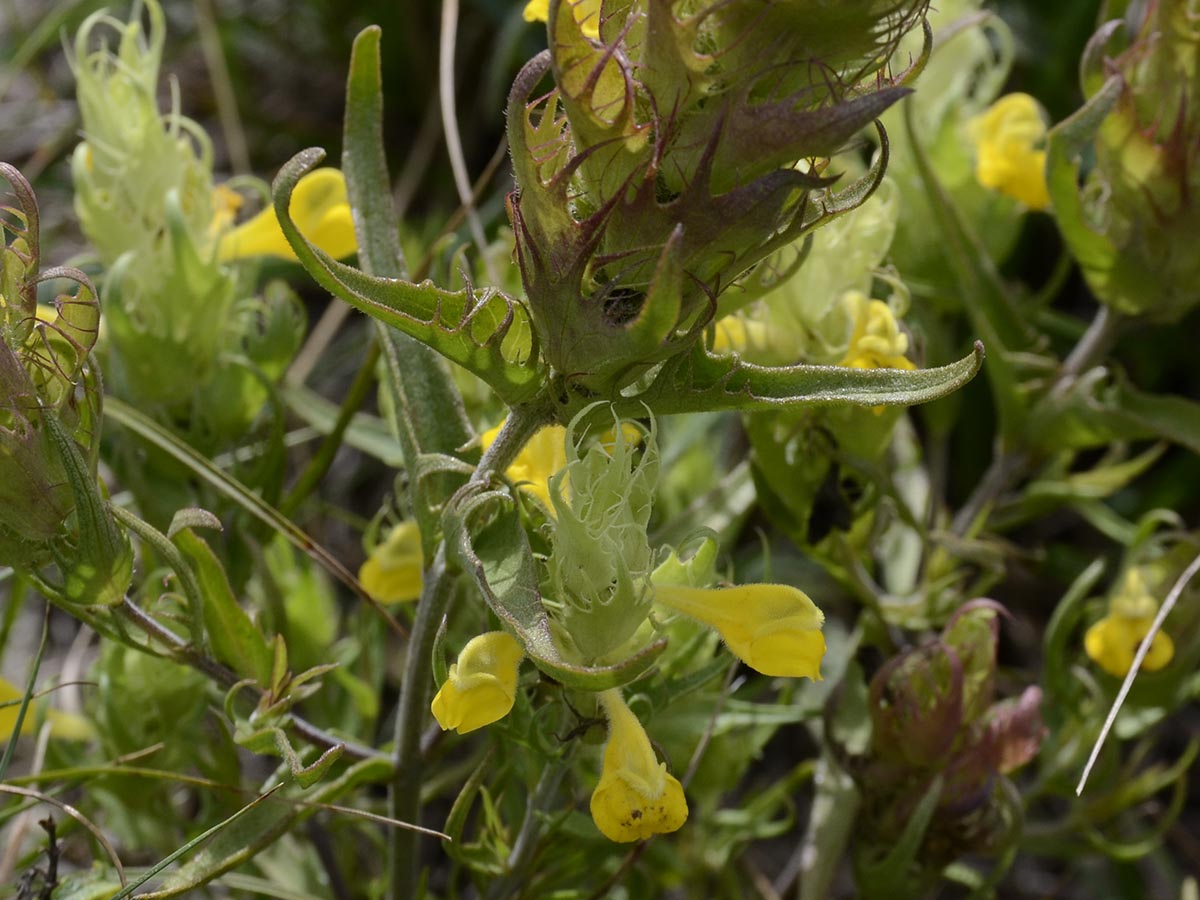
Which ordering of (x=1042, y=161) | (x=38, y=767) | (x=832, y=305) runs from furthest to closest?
1. (x=1042, y=161)
2. (x=38, y=767)
3. (x=832, y=305)

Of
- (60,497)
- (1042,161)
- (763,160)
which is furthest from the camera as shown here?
(1042,161)

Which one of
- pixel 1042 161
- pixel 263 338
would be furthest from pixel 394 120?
pixel 1042 161

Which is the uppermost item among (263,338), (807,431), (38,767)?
(263,338)

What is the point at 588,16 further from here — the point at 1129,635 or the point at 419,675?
the point at 1129,635

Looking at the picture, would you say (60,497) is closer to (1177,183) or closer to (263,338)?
(263,338)

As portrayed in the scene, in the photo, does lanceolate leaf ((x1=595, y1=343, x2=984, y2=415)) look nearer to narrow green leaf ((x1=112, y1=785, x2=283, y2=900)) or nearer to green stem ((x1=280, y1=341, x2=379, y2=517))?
narrow green leaf ((x1=112, y1=785, x2=283, y2=900))

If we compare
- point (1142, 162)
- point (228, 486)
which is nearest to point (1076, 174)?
point (1142, 162)
